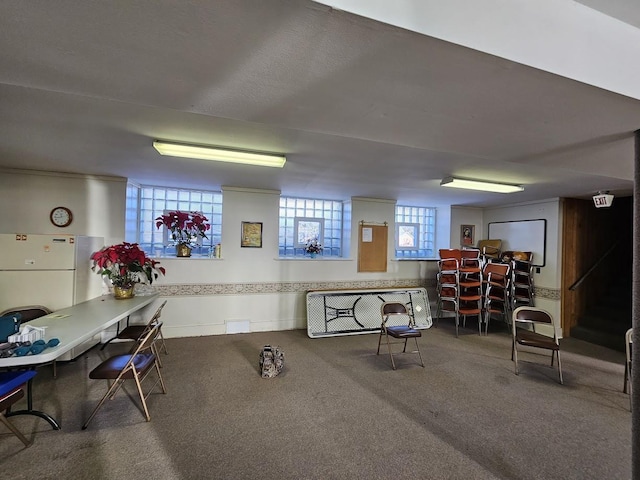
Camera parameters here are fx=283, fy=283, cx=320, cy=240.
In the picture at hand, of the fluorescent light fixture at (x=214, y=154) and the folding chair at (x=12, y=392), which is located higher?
the fluorescent light fixture at (x=214, y=154)

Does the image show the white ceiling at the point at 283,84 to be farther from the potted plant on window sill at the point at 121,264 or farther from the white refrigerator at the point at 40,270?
the potted plant on window sill at the point at 121,264

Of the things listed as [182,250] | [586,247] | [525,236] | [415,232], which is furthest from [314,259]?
[586,247]

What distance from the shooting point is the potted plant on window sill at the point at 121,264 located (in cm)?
329

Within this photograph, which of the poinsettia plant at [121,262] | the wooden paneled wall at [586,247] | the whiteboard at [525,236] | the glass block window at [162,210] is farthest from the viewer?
the whiteboard at [525,236]

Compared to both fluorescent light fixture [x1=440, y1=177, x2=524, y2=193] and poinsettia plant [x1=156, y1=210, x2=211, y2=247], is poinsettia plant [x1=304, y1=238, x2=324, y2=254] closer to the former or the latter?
poinsettia plant [x1=156, y1=210, x2=211, y2=247]

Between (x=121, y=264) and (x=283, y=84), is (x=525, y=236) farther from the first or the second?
(x=121, y=264)

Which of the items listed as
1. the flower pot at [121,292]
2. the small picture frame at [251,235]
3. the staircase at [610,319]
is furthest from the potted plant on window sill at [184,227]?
the staircase at [610,319]

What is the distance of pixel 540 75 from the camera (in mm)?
917

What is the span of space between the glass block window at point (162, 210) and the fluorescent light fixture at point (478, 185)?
11.1ft

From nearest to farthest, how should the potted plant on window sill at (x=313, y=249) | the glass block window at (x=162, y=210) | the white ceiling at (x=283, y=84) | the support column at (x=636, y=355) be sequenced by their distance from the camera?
the white ceiling at (x=283, y=84), the support column at (x=636, y=355), the glass block window at (x=162, y=210), the potted plant on window sill at (x=313, y=249)

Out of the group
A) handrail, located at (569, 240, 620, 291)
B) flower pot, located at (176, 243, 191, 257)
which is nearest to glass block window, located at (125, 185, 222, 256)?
flower pot, located at (176, 243, 191, 257)

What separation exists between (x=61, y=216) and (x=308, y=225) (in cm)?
346

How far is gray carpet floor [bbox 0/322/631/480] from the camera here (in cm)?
173

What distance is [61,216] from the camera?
3590 mm
